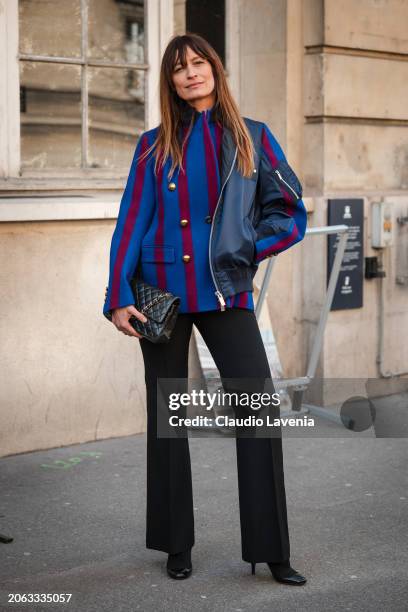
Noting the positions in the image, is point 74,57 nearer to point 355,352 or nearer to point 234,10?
point 234,10

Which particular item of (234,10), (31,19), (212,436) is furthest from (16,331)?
(234,10)

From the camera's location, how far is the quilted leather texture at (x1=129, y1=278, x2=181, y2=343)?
4.03 m

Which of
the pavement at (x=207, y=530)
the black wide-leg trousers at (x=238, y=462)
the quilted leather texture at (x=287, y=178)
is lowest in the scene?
the pavement at (x=207, y=530)

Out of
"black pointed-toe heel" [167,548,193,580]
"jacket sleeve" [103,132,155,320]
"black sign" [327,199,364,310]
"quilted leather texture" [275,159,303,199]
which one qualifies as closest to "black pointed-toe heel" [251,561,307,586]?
"black pointed-toe heel" [167,548,193,580]

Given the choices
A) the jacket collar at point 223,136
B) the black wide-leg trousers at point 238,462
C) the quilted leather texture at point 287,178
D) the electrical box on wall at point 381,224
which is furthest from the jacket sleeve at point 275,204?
the electrical box on wall at point 381,224

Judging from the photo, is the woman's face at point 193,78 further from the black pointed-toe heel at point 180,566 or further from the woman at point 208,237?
the black pointed-toe heel at point 180,566

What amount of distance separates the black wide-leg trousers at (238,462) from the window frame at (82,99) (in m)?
2.30

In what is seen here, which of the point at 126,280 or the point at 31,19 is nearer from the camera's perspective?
the point at 126,280

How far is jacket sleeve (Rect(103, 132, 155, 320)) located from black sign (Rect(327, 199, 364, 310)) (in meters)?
3.04

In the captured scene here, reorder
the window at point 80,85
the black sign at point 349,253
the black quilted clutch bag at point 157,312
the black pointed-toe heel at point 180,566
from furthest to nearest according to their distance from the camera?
the black sign at point 349,253
the window at point 80,85
the black pointed-toe heel at point 180,566
the black quilted clutch bag at point 157,312

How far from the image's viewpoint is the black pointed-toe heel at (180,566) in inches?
168

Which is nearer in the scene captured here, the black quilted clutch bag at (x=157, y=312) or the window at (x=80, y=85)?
the black quilted clutch bag at (x=157, y=312)

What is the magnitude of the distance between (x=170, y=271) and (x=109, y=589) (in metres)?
1.16

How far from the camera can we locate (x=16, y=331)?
5.94 metres
